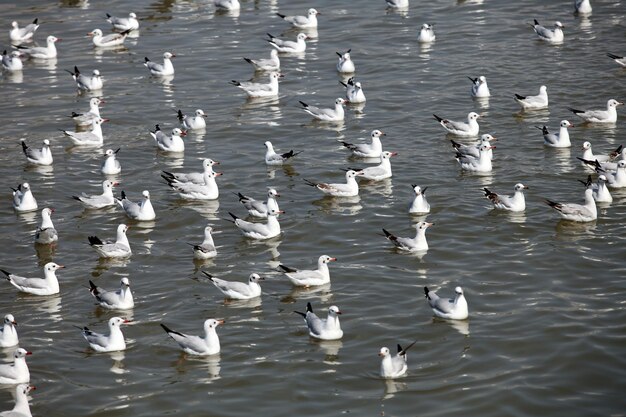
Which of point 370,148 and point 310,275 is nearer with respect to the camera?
point 310,275

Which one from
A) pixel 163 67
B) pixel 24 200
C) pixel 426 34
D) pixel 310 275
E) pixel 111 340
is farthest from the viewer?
pixel 426 34

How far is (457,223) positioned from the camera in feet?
79.4

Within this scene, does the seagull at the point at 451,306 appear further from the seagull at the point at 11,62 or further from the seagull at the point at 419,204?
the seagull at the point at 11,62

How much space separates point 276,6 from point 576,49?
12.7 metres

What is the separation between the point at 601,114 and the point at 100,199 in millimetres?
13276

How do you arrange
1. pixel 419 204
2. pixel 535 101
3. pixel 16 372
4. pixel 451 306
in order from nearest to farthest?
pixel 16 372
pixel 451 306
pixel 419 204
pixel 535 101

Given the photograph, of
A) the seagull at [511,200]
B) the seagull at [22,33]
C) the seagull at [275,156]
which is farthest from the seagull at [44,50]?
the seagull at [511,200]

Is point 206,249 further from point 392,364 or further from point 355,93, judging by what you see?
point 355,93

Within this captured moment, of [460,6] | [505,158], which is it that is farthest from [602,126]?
[460,6]

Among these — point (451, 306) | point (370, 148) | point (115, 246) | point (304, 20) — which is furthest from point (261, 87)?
point (451, 306)

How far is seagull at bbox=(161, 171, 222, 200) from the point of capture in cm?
2602

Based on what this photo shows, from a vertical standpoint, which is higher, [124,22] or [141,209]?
[124,22]

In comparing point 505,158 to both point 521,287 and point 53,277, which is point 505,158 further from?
point 53,277

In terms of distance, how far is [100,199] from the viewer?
25.8 meters
